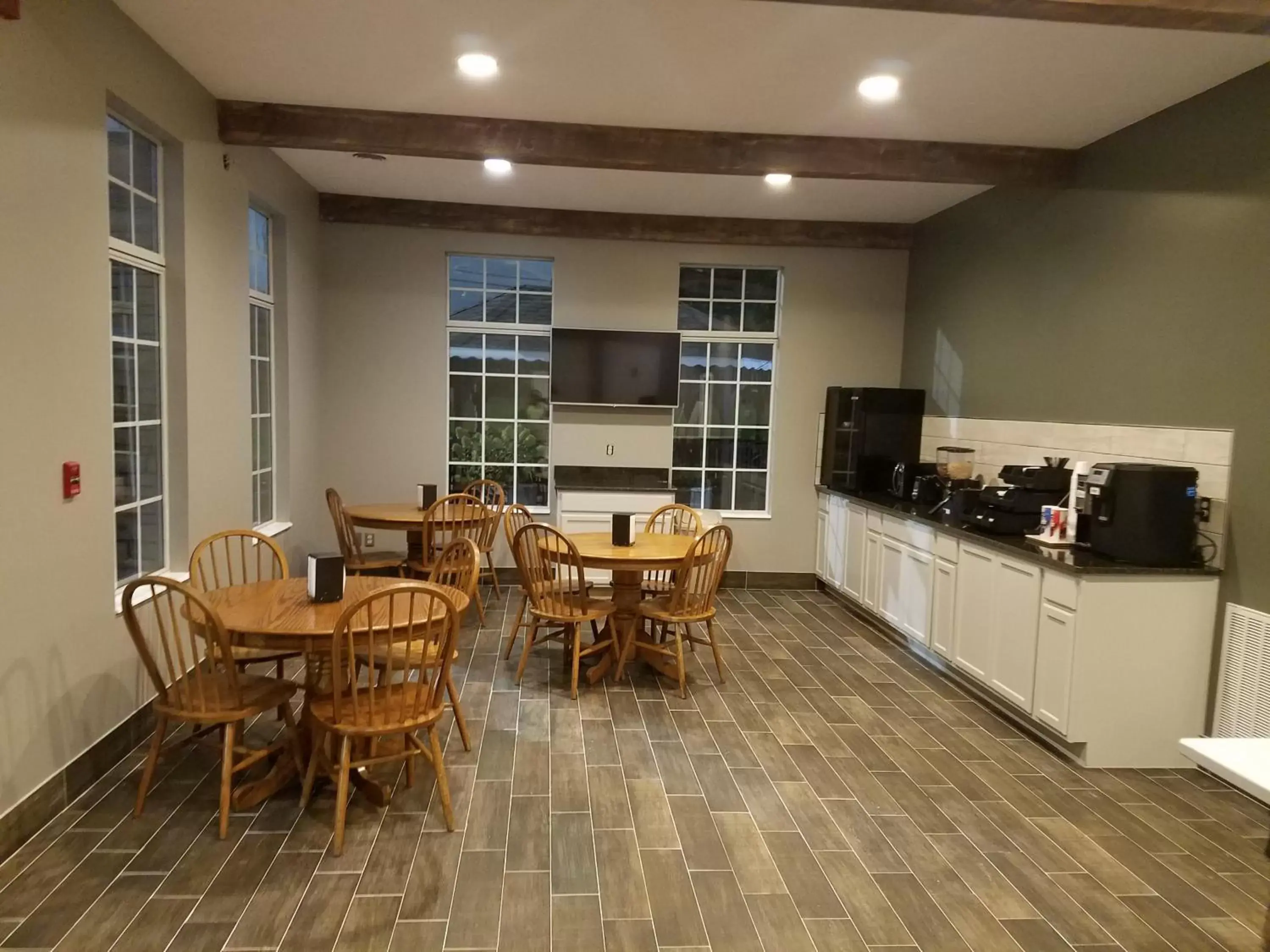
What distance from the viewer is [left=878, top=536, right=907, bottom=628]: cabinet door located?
16.3 feet

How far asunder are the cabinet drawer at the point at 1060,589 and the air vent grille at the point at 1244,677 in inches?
25.4

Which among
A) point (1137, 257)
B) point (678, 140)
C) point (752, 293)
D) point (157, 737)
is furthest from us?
point (752, 293)

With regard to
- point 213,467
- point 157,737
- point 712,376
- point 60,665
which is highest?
point 712,376

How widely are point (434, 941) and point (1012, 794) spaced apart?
2.31 meters

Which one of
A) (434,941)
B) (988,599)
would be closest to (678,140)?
(988,599)

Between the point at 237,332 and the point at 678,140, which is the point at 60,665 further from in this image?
the point at 678,140

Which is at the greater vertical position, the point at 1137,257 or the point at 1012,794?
the point at 1137,257

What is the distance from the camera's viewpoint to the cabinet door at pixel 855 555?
18.4 ft

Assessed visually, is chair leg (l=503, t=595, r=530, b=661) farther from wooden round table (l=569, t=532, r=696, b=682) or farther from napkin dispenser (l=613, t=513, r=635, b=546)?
napkin dispenser (l=613, t=513, r=635, b=546)

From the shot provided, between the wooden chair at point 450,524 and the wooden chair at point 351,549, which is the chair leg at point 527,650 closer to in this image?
the wooden chair at point 450,524

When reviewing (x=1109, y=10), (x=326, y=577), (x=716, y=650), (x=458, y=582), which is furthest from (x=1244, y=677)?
(x=326, y=577)

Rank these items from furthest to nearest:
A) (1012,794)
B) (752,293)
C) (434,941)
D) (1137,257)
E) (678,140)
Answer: (752,293) → (678,140) → (1137,257) → (1012,794) → (434,941)

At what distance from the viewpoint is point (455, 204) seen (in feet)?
19.6

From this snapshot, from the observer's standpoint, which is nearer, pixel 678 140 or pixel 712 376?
pixel 678 140
